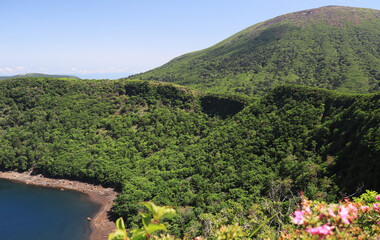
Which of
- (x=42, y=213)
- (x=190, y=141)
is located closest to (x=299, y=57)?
(x=190, y=141)

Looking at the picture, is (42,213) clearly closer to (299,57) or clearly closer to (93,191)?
(93,191)

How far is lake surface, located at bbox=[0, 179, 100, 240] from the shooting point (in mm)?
44375

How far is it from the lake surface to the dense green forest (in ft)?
20.4

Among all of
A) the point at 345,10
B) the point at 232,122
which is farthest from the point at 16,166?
the point at 345,10

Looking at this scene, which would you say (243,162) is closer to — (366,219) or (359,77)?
(366,219)

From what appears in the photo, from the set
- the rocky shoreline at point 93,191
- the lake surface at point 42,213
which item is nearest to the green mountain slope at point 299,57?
the rocky shoreline at point 93,191

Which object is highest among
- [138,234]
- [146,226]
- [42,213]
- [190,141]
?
[146,226]

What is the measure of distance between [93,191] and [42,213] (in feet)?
38.3

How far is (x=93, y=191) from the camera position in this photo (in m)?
56.2

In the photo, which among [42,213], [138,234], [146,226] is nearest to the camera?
[146,226]

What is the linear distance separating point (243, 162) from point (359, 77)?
8389cm

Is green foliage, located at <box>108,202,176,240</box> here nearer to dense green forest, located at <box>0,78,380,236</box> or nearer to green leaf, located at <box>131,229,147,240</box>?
green leaf, located at <box>131,229,147,240</box>

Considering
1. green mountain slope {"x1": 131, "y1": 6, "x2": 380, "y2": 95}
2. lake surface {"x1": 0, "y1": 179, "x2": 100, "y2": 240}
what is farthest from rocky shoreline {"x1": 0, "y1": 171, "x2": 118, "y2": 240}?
green mountain slope {"x1": 131, "y1": 6, "x2": 380, "y2": 95}

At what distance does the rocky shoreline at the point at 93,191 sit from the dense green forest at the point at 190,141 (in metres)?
2.05
